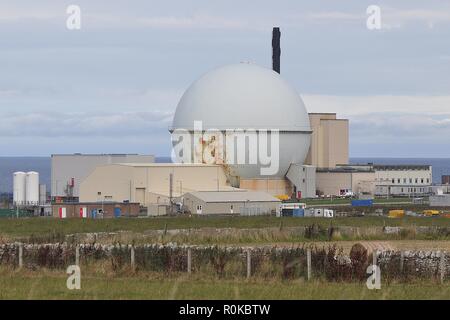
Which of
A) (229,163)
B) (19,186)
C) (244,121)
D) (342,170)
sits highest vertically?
(244,121)

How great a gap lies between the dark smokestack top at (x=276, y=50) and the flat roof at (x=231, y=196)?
28.8 metres

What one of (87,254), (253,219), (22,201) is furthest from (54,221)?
(22,201)

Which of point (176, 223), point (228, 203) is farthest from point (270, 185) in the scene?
point (176, 223)

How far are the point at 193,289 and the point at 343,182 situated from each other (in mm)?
65768

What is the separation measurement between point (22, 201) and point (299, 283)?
6181cm

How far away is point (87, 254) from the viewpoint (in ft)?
95.4

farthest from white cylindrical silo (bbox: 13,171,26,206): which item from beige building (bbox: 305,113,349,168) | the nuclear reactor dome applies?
beige building (bbox: 305,113,349,168)

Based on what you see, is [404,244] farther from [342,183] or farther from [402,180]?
[402,180]

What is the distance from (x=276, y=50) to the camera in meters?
98.8

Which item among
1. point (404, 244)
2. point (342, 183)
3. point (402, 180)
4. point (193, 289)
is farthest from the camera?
point (402, 180)

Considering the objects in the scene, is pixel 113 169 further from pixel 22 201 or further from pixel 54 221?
pixel 54 221

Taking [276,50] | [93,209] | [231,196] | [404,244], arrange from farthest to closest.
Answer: [276,50]
[231,196]
[93,209]
[404,244]

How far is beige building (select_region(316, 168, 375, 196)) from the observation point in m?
87.1

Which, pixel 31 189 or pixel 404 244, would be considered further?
pixel 31 189
